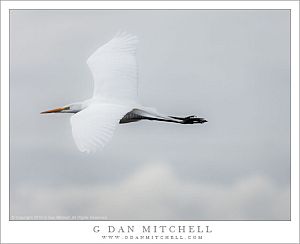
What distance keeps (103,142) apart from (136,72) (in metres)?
1.61

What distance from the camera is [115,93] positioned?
23.5 ft

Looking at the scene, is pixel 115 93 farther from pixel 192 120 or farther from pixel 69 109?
pixel 192 120

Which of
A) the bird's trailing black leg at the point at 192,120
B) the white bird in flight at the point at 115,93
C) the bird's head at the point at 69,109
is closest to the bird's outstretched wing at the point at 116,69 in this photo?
the white bird in flight at the point at 115,93

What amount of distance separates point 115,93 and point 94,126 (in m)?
1.17

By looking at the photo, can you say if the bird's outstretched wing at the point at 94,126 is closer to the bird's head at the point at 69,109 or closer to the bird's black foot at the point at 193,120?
the bird's head at the point at 69,109

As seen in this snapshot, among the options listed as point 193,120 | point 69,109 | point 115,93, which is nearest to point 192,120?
point 193,120

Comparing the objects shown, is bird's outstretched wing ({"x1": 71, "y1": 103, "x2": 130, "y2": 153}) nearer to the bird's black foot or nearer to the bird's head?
the bird's head

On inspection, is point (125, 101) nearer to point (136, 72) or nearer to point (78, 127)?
point (136, 72)

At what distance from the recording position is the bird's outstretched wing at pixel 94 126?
5.85 metres

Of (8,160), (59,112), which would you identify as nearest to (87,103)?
(59,112)

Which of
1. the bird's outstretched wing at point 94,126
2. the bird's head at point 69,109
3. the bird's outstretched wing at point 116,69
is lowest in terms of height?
the bird's outstretched wing at point 94,126

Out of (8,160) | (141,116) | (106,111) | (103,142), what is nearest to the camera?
(103,142)

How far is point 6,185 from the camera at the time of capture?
7316mm

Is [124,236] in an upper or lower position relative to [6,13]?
lower
